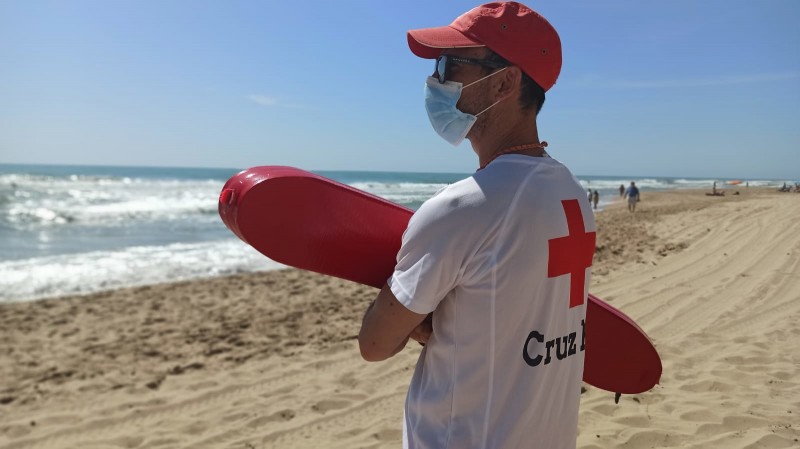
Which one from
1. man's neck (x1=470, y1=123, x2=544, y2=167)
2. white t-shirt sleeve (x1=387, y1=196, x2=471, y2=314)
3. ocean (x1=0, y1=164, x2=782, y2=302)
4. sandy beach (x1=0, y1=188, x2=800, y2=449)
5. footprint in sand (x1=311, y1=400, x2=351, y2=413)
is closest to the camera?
white t-shirt sleeve (x1=387, y1=196, x2=471, y2=314)

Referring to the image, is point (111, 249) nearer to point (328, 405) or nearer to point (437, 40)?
point (328, 405)

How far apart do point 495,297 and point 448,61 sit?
1.98 feet

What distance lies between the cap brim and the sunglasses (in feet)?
0.07

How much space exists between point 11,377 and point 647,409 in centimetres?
555

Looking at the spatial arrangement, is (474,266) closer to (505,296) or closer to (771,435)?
(505,296)

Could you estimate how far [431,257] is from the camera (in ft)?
3.54

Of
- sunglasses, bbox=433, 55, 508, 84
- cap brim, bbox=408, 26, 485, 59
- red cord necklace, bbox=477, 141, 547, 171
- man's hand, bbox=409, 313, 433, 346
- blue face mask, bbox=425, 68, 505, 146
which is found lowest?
man's hand, bbox=409, 313, 433, 346

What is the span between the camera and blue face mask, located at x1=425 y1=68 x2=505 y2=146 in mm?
1364

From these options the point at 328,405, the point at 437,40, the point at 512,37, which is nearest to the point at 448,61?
the point at 437,40

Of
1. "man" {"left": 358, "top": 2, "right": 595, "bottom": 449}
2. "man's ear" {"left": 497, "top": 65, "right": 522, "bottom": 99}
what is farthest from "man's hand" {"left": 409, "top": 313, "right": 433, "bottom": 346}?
"man's ear" {"left": 497, "top": 65, "right": 522, "bottom": 99}

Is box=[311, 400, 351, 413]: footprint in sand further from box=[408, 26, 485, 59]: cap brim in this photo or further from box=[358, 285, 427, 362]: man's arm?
box=[408, 26, 485, 59]: cap brim

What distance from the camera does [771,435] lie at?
3078 millimetres

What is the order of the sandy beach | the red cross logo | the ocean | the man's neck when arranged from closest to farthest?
the red cross logo → the man's neck → the sandy beach → the ocean

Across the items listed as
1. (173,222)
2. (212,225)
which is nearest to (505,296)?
(212,225)
